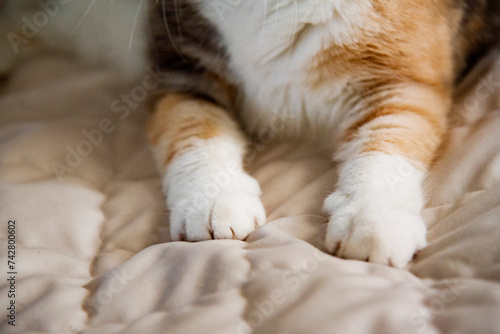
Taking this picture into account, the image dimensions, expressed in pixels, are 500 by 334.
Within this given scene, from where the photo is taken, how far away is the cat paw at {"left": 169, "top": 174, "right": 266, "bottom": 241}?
2.73ft

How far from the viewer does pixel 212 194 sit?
91cm

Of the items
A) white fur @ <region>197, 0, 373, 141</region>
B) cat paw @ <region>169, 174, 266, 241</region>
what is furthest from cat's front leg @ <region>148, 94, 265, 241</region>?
white fur @ <region>197, 0, 373, 141</region>

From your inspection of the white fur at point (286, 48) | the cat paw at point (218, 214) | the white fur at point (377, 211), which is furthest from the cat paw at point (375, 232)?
the white fur at point (286, 48)

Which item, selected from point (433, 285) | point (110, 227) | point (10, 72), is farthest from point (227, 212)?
point (10, 72)

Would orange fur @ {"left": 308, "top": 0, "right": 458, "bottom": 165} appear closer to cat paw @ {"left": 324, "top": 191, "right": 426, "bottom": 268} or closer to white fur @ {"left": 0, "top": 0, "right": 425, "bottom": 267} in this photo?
white fur @ {"left": 0, "top": 0, "right": 425, "bottom": 267}

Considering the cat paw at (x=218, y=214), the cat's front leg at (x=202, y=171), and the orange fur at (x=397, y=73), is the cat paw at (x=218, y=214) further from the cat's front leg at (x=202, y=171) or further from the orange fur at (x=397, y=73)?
the orange fur at (x=397, y=73)

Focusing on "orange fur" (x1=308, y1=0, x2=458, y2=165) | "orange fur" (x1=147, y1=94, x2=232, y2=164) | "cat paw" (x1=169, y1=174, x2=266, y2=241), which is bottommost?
"cat paw" (x1=169, y1=174, x2=266, y2=241)

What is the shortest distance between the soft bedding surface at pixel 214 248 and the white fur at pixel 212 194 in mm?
41

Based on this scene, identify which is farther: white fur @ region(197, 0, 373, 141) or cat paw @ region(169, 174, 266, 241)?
white fur @ region(197, 0, 373, 141)

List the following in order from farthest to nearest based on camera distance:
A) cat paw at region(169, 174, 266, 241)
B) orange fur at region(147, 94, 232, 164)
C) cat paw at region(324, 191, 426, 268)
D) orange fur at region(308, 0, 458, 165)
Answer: orange fur at region(147, 94, 232, 164), orange fur at region(308, 0, 458, 165), cat paw at region(169, 174, 266, 241), cat paw at region(324, 191, 426, 268)

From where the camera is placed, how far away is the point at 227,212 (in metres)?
0.84

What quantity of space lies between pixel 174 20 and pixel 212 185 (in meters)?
0.48

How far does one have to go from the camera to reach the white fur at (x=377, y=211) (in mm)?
720

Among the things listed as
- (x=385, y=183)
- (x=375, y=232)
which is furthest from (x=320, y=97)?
(x=375, y=232)
